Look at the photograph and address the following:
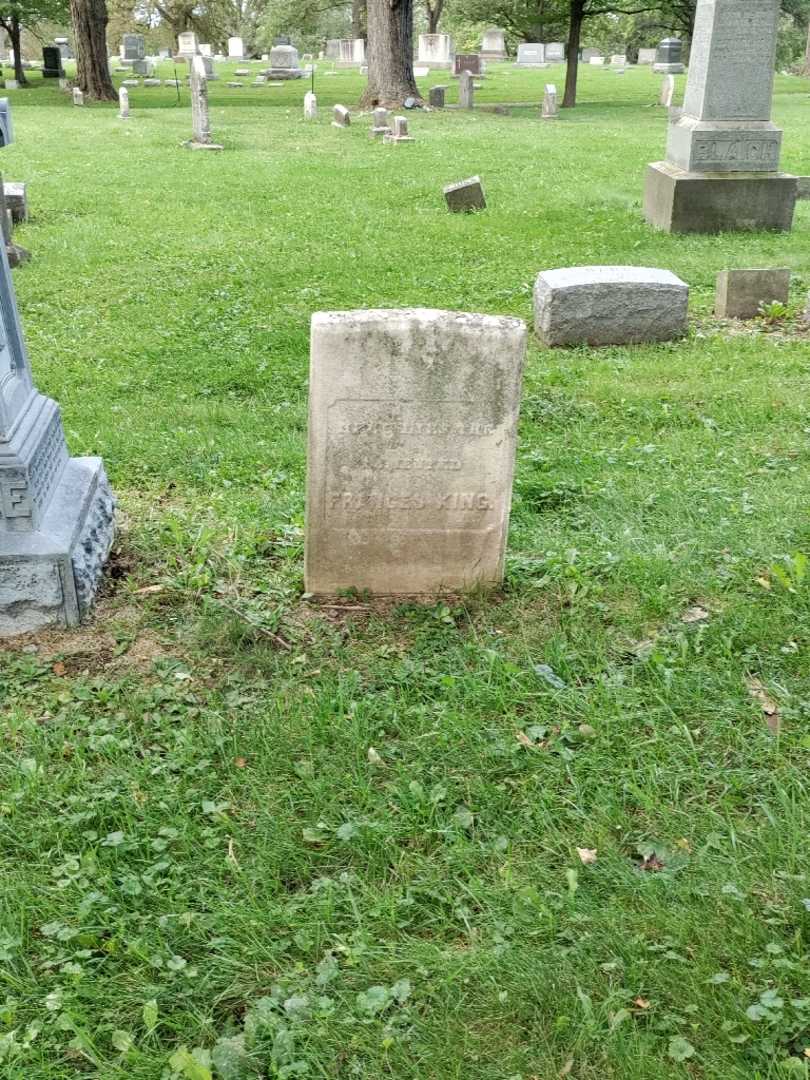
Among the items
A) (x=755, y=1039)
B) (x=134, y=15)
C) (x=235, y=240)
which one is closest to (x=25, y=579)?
(x=755, y=1039)

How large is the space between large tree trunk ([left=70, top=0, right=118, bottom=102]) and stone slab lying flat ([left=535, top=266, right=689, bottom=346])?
80.1 feet

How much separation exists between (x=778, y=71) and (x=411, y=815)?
50.4m

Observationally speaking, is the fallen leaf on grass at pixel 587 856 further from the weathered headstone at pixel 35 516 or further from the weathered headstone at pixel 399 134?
the weathered headstone at pixel 399 134

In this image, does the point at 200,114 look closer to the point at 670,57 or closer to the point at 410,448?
the point at 410,448

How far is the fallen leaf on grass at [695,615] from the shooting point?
4.14 meters

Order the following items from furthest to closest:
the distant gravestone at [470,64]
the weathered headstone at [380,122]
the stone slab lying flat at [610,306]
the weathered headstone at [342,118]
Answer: the distant gravestone at [470,64] → the weathered headstone at [342,118] → the weathered headstone at [380,122] → the stone slab lying flat at [610,306]

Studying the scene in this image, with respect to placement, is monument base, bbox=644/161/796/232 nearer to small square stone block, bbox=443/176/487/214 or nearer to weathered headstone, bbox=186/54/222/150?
small square stone block, bbox=443/176/487/214

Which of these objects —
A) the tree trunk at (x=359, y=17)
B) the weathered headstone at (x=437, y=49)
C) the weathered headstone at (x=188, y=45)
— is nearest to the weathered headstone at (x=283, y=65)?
the weathered headstone at (x=188, y=45)

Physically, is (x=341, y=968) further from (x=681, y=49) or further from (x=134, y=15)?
(x=134, y=15)

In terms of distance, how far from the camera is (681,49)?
42.5 m

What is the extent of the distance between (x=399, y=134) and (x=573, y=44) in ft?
30.0

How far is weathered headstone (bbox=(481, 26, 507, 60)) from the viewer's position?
1975 inches

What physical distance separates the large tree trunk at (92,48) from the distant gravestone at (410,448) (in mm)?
27921

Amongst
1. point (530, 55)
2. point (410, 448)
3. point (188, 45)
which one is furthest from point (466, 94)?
point (410, 448)
